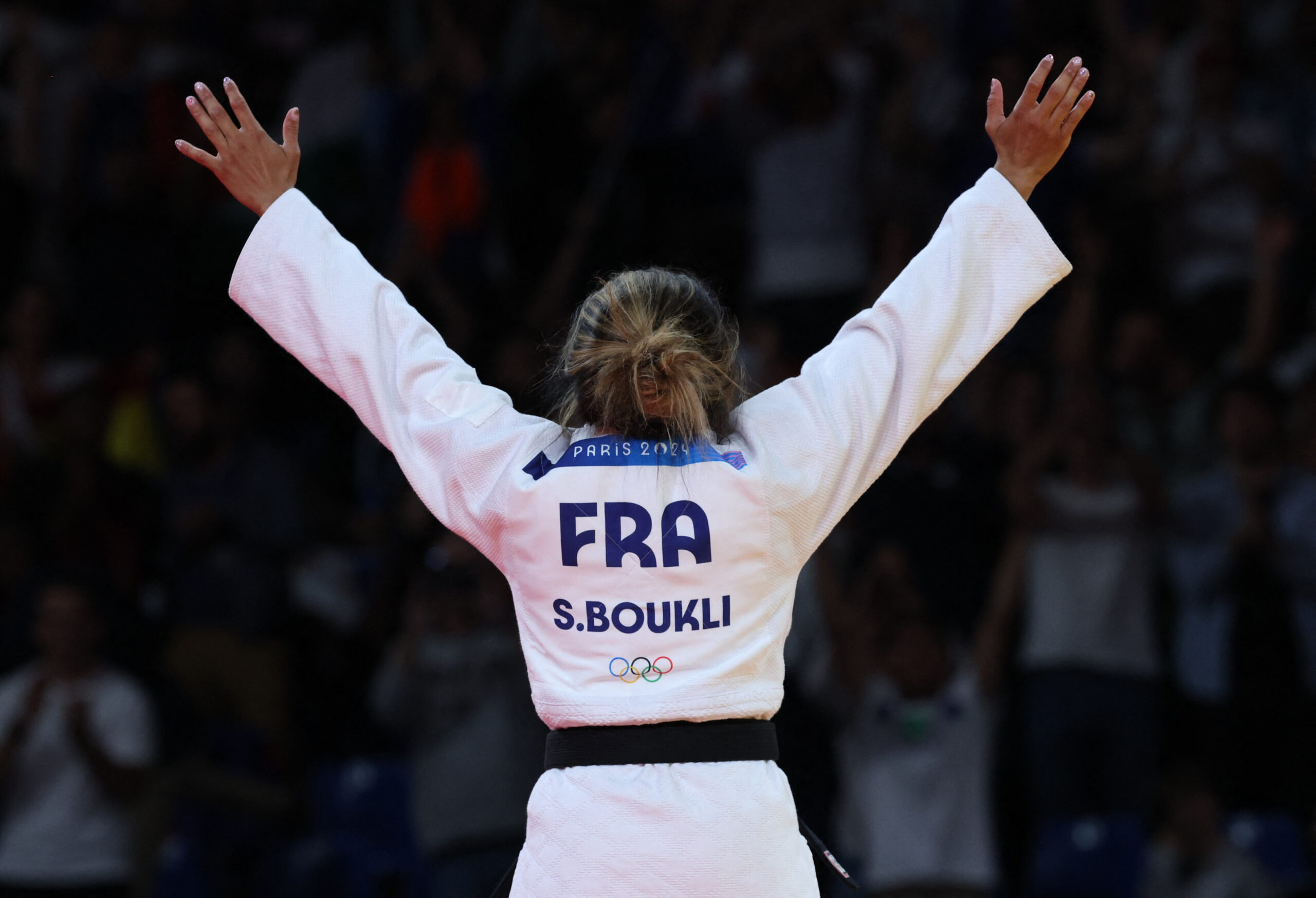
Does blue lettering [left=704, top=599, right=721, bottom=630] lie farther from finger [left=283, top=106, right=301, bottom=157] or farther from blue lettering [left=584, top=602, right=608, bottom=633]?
finger [left=283, top=106, right=301, bottom=157]

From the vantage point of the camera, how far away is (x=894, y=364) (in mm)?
2615

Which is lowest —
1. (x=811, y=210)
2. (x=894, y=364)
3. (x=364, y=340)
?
(x=894, y=364)

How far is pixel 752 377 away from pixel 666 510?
3.13m

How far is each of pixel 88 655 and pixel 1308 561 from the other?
5009 mm

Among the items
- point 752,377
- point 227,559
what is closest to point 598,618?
point 752,377

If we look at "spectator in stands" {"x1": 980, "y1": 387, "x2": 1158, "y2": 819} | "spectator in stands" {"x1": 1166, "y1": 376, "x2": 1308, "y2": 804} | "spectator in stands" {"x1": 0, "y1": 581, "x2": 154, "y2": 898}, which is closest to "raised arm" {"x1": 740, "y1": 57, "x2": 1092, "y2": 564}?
"spectator in stands" {"x1": 980, "y1": 387, "x2": 1158, "y2": 819}

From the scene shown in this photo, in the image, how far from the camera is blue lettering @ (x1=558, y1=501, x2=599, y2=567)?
248 cm

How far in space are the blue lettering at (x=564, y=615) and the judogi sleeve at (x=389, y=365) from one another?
0.15 meters

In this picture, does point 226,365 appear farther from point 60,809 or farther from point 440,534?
point 60,809

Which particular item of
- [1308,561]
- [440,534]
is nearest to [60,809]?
[440,534]

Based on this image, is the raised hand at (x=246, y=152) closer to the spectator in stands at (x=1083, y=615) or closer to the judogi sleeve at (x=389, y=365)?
the judogi sleeve at (x=389, y=365)

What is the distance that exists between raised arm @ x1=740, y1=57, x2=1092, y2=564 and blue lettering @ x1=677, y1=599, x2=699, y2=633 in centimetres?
17

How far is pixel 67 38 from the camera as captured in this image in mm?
9820

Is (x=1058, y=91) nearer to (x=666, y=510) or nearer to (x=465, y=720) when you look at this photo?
(x=666, y=510)
